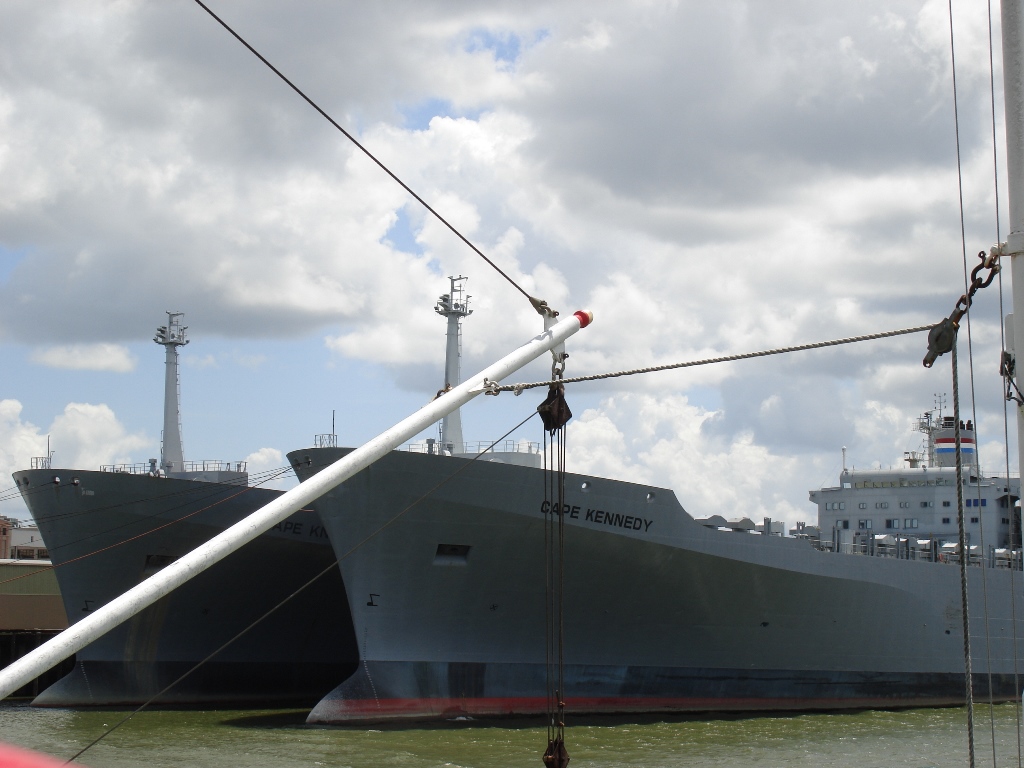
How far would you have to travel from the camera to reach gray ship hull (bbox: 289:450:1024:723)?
17625 millimetres

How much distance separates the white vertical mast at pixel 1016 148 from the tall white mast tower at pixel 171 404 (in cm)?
2503

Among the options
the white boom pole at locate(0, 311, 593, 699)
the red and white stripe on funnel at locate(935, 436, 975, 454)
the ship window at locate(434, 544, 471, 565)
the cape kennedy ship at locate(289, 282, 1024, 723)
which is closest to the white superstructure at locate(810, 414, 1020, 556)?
the red and white stripe on funnel at locate(935, 436, 975, 454)

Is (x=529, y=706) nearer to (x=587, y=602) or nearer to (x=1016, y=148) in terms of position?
(x=587, y=602)

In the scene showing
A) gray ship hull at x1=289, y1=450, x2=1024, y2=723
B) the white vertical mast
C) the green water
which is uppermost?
the white vertical mast

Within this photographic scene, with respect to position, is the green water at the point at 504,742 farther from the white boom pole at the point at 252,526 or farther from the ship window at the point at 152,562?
the white boom pole at the point at 252,526

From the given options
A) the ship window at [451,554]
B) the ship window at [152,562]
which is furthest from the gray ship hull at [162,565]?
the ship window at [451,554]

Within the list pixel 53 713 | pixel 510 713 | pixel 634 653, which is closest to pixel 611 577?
pixel 634 653

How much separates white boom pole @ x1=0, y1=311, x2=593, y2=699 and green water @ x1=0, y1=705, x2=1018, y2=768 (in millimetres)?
8348

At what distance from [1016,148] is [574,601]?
13.4 m

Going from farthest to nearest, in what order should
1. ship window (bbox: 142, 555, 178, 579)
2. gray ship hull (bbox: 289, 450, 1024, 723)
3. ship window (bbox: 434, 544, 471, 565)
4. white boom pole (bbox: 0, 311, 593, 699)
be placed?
ship window (bbox: 142, 555, 178, 579) < ship window (bbox: 434, 544, 471, 565) < gray ship hull (bbox: 289, 450, 1024, 723) < white boom pole (bbox: 0, 311, 593, 699)

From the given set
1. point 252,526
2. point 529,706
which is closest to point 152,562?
point 529,706

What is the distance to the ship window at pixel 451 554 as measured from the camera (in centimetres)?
1777

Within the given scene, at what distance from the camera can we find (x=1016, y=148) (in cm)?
595

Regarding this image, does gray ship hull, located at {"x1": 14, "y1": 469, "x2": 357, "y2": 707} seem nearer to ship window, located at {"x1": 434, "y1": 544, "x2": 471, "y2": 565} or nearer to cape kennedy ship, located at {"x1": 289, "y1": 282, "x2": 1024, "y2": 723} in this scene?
cape kennedy ship, located at {"x1": 289, "y1": 282, "x2": 1024, "y2": 723}
